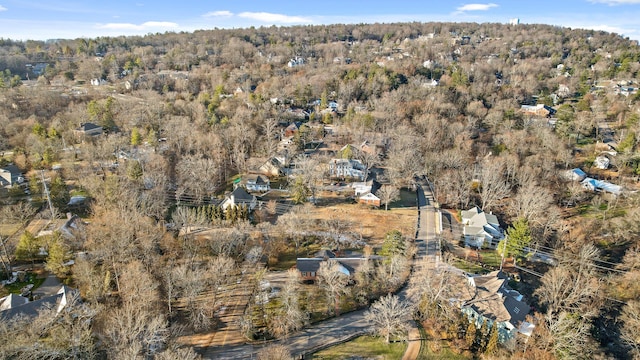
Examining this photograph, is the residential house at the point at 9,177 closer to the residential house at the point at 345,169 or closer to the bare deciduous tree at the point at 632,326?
the residential house at the point at 345,169

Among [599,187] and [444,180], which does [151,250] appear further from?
[599,187]

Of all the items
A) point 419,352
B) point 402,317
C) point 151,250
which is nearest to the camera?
point 419,352

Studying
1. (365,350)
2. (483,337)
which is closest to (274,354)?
(365,350)

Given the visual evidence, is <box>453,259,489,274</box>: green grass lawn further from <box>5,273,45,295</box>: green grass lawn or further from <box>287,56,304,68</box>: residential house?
<box>287,56,304,68</box>: residential house

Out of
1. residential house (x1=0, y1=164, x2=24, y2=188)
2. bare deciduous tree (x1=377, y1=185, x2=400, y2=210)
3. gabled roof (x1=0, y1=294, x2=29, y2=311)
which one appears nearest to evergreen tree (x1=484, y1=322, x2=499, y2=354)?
bare deciduous tree (x1=377, y1=185, x2=400, y2=210)

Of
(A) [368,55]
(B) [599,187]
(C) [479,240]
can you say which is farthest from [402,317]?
(A) [368,55]

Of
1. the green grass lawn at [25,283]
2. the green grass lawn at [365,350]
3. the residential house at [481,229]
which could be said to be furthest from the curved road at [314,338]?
the green grass lawn at [25,283]
